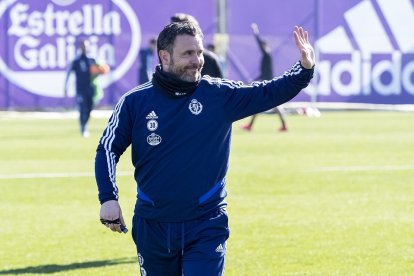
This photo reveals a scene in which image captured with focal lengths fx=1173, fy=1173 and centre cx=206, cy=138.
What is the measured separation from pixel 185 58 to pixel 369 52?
35862 mm

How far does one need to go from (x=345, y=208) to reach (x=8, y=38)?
26367mm

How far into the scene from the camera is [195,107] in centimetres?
679

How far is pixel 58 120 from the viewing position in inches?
1444

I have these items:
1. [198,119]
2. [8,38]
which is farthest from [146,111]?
[8,38]

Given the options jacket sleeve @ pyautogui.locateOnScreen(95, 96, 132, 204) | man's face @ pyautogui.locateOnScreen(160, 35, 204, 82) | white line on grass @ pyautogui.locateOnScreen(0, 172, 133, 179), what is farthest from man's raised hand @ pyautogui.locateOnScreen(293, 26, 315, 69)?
white line on grass @ pyautogui.locateOnScreen(0, 172, 133, 179)

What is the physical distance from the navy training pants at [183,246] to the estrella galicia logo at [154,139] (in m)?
0.46

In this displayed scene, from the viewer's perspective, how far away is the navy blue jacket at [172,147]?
6.74 m

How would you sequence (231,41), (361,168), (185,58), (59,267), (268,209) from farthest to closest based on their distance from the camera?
(231,41) < (361,168) < (268,209) < (59,267) < (185,58)

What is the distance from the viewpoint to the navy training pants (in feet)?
21.9

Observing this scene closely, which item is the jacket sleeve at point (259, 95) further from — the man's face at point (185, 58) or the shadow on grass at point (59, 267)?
the shadow on grass at point (59, 267)

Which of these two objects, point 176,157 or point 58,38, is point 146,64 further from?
point 176,157

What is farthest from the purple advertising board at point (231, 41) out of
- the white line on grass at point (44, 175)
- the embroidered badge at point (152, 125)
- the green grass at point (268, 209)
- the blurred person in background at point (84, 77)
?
the embroidered badge at point (152, 125)

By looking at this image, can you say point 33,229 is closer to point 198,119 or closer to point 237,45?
point 198,119

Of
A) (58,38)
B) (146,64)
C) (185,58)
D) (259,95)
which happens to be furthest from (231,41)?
(185,58)
